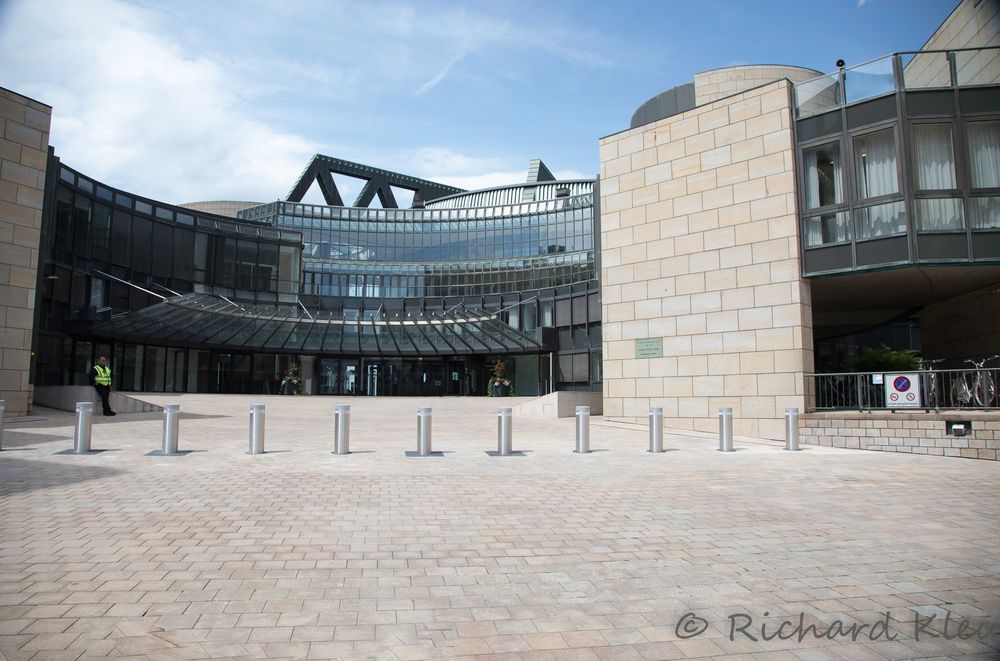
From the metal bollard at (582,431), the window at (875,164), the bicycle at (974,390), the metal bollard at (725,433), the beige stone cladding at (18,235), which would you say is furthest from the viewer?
the beige stone cladding at (18,235)

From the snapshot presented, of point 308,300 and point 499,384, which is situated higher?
point 308,300

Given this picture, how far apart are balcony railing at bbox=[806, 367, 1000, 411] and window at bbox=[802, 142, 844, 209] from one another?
4.82 m

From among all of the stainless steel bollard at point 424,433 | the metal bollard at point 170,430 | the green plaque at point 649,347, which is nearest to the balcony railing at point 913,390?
the green plaque at point 649,347

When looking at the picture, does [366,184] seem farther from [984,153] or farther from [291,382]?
[984,153]

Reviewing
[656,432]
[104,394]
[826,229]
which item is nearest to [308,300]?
[104,394]

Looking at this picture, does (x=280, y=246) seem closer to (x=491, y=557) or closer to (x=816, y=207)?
(x=816, y=207)

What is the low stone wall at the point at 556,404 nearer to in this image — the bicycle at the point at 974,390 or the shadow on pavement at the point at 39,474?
the bicycle at the point at 974,390

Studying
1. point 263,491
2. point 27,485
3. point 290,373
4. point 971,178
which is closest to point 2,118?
point 27,485

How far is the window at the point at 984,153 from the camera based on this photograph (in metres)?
16.2

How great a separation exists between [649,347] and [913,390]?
750 cm

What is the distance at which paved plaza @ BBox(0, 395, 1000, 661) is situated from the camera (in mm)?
4012

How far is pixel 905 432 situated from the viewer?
48.5 feet

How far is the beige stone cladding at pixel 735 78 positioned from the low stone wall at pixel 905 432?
1101cm

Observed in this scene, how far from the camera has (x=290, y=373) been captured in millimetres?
37812
